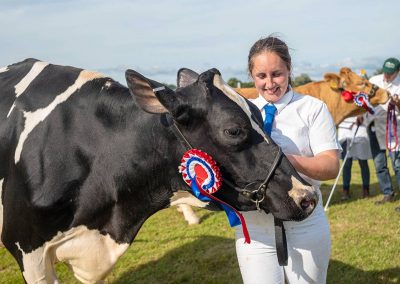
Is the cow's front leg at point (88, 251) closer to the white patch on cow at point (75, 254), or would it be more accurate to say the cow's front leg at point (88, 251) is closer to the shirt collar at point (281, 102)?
the white patch on cow at point (75, 254)

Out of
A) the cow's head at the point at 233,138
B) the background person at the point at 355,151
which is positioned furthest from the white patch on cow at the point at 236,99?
the background person at the point at 355,151

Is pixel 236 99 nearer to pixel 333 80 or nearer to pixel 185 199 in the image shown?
pixel 185 199

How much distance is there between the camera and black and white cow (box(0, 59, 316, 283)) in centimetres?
245

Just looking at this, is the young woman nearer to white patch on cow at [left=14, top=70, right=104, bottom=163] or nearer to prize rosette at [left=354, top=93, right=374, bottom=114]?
white patch on cow at [left=14, top=70, right=104, bottom=163]

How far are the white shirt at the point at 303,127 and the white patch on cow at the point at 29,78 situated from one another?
59.5 inches

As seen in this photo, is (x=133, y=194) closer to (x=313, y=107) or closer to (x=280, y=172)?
(x=280, y=172)

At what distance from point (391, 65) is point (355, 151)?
166cm

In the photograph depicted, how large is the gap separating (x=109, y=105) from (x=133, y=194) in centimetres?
56

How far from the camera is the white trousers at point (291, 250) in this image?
8.93 feet

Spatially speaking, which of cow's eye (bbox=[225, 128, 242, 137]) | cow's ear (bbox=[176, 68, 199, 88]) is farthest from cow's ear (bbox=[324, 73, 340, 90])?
cow's eye (bbox=[225, 128, 242, 137])

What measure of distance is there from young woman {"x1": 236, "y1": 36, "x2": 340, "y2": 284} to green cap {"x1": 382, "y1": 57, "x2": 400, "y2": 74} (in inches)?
211

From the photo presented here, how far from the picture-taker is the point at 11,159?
2.88m

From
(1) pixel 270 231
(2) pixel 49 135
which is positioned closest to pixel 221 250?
(1) pixel 270 231

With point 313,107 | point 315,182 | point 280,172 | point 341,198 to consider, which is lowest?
point 341,198
